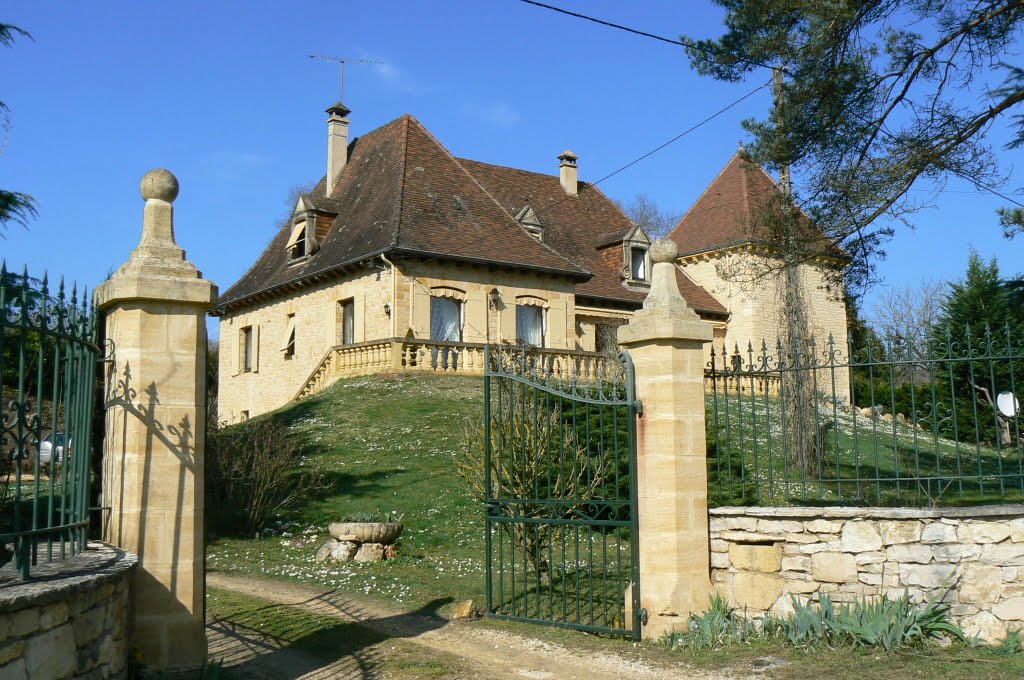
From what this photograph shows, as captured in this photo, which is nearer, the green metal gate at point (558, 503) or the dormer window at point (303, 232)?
the green metal gate at point (558, 503)

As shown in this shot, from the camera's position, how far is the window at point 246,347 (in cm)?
3059

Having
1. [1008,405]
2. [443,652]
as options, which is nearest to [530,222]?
[1008,405]

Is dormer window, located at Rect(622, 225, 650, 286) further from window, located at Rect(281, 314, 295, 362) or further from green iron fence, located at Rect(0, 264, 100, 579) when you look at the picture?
green iron fence, located at Rect(0, 264, 100, 579)

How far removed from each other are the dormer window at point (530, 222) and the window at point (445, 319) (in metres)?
4.26

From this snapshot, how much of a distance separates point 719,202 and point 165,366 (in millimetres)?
28044

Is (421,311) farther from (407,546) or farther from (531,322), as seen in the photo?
(407,546)

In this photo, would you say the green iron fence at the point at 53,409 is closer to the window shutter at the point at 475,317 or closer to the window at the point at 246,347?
the window shutter at the point at 475,317

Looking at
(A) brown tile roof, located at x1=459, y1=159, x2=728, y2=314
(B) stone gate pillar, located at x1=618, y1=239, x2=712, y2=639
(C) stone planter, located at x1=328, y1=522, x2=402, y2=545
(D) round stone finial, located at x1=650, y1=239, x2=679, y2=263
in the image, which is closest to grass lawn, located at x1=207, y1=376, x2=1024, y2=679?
(C) stone planter, located at x1=328, y1=522, x2=402, y2=545

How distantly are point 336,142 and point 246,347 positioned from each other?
744cm

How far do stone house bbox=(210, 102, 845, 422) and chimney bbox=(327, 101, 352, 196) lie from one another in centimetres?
5

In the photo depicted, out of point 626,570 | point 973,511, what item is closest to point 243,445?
point 626,570

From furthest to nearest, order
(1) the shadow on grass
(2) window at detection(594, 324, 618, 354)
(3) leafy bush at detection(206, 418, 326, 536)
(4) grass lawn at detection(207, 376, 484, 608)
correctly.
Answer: (2) window at detection(594, 324, 618, 354) → (3) leafy bush at detection(206, 418, 326, 536) → (4) grass lawn at detection(207, 376, 484, 608) → (1) the shadow on grass

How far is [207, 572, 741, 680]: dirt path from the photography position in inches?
260

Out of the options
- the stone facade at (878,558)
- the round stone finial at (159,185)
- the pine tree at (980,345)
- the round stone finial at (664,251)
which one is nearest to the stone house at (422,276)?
the pine tree at (980,345)
